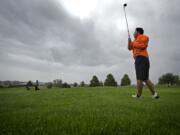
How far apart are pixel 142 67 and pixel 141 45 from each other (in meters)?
0.84

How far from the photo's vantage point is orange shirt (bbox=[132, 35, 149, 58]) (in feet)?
21.3

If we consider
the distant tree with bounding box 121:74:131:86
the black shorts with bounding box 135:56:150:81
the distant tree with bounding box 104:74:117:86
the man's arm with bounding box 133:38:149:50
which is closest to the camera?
the black shorts with bounding box 135:56:150:81

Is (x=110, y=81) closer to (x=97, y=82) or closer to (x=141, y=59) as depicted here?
(x=97, y=82)

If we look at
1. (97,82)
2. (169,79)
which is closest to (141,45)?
(97,82)

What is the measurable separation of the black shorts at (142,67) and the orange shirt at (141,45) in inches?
7.8

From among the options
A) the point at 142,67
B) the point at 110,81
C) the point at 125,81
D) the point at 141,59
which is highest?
the point at 125,81

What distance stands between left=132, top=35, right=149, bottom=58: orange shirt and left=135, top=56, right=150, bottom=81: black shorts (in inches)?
7.8

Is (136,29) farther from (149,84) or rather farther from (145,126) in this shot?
(145,126)

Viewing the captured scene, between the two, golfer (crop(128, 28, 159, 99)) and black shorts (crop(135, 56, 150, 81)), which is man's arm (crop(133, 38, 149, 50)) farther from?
black shorts (crop(135, 56, 150, 81))

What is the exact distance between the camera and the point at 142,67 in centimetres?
636

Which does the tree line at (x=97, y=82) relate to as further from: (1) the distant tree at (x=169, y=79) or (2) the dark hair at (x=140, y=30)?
(2) the dark hair at (x=140, y=30)

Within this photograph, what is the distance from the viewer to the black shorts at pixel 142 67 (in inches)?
248

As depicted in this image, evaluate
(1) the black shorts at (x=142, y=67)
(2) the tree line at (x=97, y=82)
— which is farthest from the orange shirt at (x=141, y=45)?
(2) the tree line at (x=97, y=82)

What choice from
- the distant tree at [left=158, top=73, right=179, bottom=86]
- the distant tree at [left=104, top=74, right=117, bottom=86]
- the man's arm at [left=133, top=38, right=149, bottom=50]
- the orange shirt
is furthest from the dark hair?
the distant tree at [left=158, top=73, right=179, bottom=86]
